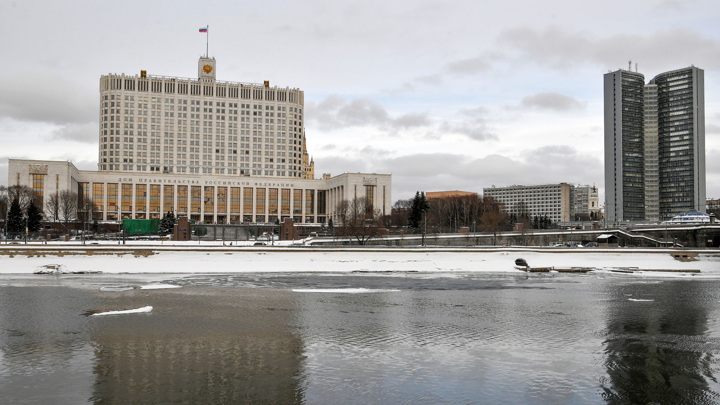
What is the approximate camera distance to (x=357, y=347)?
61.9 feet

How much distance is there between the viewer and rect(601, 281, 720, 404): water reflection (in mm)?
13859

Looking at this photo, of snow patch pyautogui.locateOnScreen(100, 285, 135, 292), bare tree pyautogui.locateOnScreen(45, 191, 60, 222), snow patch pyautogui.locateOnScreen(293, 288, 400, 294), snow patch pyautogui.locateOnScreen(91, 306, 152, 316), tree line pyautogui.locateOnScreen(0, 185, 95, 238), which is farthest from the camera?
bare tree pyautogui.locateOnScreen(45, 191, 60, 222)

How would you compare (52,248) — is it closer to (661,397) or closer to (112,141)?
(661,397)

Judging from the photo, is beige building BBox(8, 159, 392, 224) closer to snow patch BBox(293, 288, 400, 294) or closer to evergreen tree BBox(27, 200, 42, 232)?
evergreen tree BBox(27, 200, 42, 232)

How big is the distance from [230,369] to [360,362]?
3.68 meters

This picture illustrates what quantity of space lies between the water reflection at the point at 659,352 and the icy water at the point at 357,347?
0.24ft

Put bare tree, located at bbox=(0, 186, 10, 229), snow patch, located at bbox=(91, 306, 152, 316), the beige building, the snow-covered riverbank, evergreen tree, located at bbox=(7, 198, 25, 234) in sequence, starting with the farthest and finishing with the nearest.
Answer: the beige building → bare tree, located at bbox=(0, 186, 10, 229) → evergreen tree, located at bbox=(7, 198, 25, 234) → the snow-covered riverbank → snow patch, located at bbox=(91, 306, 152, 316)

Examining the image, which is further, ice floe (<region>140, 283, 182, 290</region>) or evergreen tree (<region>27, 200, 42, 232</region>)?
evergreen tree (<region>27, 200, 42, 232</region>)

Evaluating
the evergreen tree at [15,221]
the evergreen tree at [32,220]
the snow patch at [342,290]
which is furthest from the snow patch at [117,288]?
the evergreen tree at [32,220]

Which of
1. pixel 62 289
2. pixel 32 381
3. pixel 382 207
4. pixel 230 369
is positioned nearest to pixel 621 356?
pixel 230 369

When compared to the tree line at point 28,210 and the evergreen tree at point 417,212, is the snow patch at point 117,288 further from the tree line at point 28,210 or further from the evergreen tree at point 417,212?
the evergreen tree at point 417,212

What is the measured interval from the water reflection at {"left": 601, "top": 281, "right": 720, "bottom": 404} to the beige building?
474 feet

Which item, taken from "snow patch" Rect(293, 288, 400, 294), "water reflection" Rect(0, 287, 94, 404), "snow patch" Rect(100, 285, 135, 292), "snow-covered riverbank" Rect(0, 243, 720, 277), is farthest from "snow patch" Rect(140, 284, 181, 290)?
"snow-covered riverbank" Rect(0, 243, 720, 277)

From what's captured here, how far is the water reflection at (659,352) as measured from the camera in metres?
13.9
